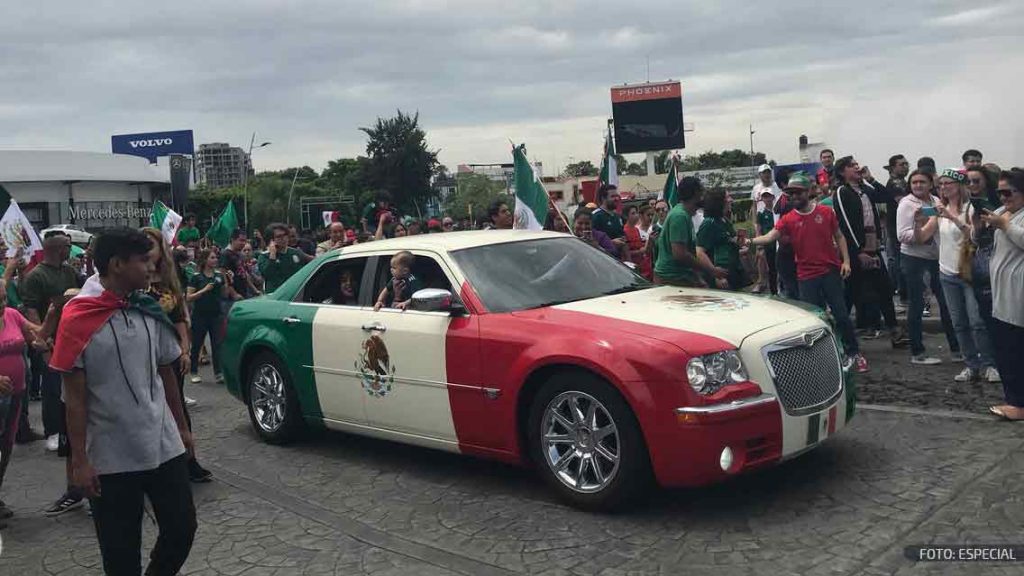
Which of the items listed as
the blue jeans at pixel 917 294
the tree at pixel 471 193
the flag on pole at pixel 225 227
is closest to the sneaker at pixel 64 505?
the blue jeans at pixel 917 294

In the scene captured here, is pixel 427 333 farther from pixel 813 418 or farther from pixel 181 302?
pixel 813 418

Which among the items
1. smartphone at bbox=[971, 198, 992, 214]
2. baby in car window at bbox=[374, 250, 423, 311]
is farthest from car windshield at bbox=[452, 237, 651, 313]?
smartphone at bbox=[971, 198, 992, 214]

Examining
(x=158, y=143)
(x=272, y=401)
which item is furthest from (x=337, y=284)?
(x=158, y=143)

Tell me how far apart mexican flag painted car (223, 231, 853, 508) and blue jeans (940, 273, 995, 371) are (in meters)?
2.58

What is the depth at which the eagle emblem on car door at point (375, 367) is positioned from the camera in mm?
6559

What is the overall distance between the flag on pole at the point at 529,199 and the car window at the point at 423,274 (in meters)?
4.61

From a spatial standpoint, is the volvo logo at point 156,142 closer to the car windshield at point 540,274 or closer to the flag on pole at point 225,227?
the flag on pole at point 225,227

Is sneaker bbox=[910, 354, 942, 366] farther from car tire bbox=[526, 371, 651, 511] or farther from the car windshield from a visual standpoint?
car tire bbox=[526, 371, 651, 511]

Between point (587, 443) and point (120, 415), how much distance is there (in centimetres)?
255

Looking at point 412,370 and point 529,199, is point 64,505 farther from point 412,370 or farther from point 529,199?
point 529,199

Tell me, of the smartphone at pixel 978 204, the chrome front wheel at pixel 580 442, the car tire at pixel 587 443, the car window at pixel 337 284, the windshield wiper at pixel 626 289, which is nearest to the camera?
the car tire at pixel 587 443

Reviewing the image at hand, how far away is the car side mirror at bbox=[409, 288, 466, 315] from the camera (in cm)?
601

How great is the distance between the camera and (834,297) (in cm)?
855

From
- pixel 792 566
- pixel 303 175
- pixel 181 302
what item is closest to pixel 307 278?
pixel 181 302
